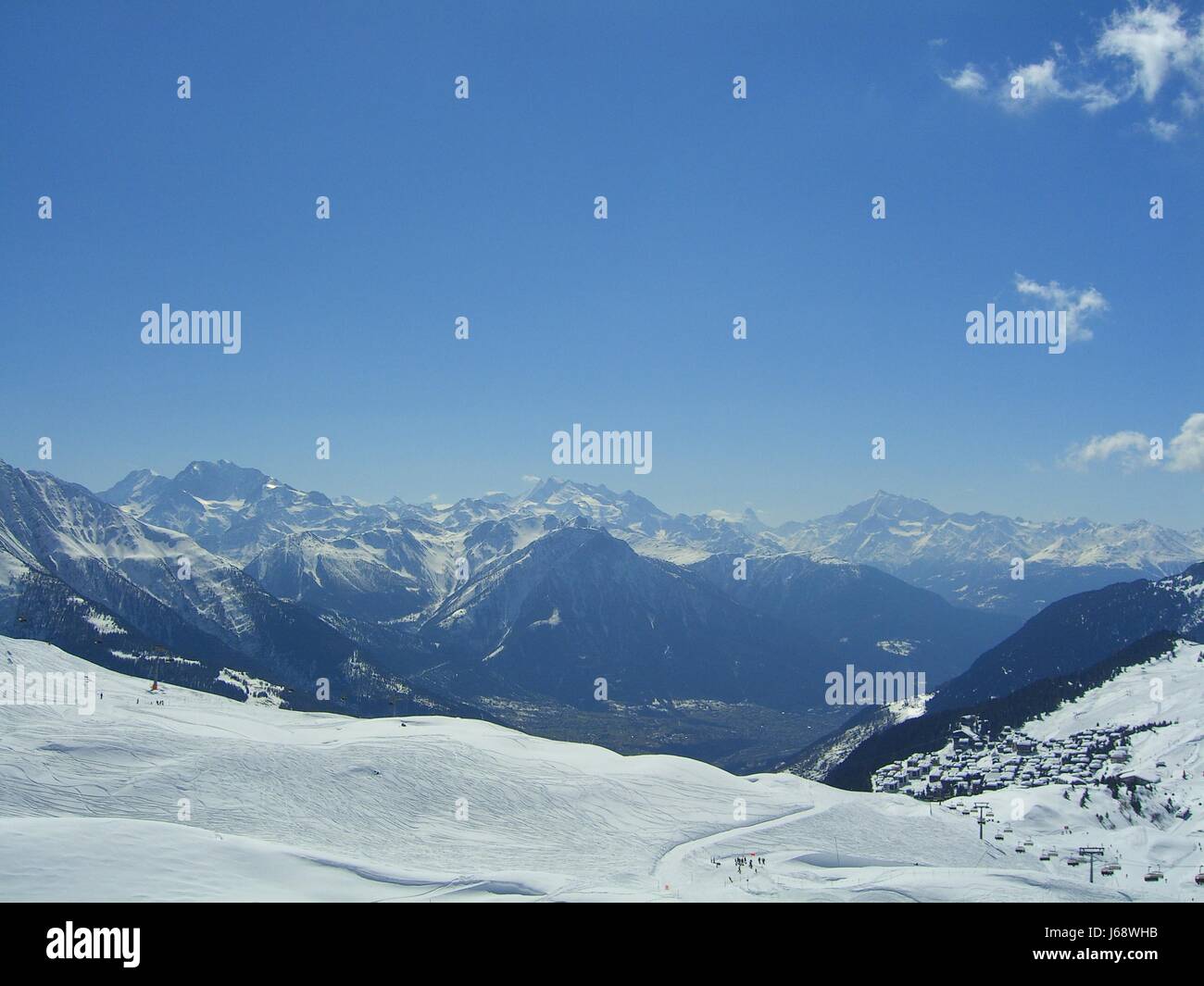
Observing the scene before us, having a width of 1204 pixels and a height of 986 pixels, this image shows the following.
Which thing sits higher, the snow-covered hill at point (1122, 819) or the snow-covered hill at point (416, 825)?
the snow-covered hill at point (416, 825)

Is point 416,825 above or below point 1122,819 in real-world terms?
above

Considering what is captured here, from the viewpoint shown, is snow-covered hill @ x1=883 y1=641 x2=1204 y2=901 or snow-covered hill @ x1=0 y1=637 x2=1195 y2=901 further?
snow-covered hill @ x1=883 y1=641 x2=1204 y2=901

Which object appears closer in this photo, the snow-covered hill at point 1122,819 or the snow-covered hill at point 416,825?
the snow-covered hill at point 416,825

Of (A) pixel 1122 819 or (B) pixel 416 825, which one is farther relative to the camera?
(A) pixel 1122 819

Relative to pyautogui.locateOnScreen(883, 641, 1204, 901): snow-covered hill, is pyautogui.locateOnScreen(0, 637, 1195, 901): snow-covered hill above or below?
above
